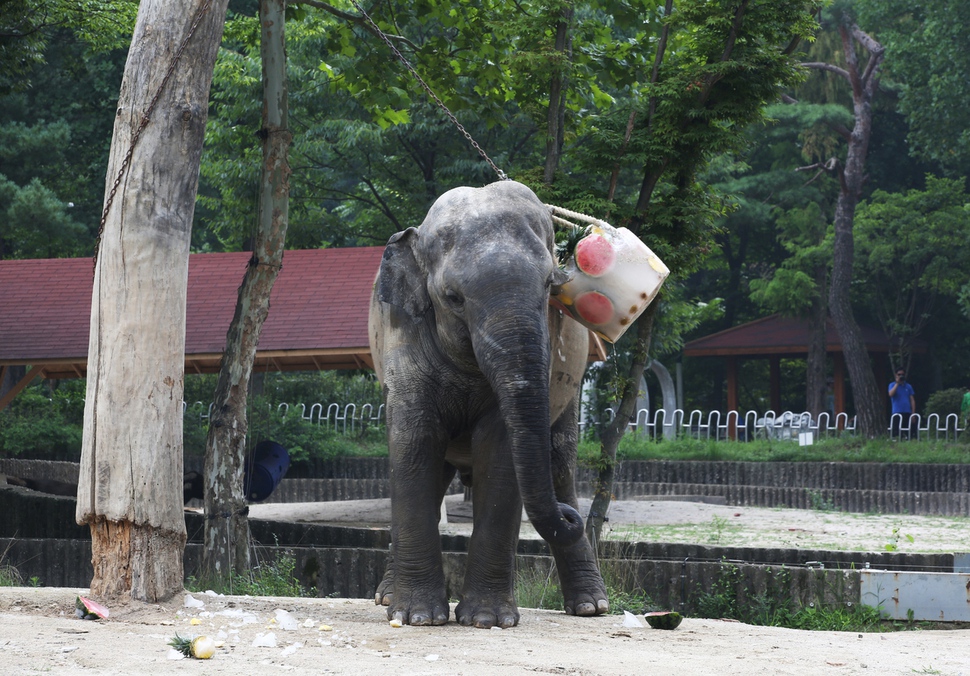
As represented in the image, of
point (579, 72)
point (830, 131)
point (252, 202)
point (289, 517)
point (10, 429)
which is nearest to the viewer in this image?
point (579, 72)

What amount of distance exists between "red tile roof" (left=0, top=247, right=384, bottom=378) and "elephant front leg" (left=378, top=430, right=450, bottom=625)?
6.86m

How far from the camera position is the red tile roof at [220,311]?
13.4 m

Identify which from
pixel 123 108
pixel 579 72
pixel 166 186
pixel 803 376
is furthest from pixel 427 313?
pixel 803 376

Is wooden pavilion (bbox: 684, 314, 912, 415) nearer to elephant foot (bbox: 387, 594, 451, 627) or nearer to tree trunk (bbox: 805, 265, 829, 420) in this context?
tree trunk (bbox: 805, 265, 829, 420)

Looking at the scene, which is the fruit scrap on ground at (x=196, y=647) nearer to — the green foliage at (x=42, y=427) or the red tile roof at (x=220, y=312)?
the red tile roof at (x=220, y=312)

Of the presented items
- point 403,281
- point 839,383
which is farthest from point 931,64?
point 403,281

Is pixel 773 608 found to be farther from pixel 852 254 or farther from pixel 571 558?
pixel 852 254

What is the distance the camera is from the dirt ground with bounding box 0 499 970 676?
4.66m

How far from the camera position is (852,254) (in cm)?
2627

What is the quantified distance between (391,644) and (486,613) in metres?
0.83

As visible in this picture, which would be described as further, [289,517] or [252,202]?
[252,202]

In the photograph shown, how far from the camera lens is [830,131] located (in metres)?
29.1

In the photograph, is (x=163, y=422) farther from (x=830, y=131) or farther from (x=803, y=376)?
(x=803, y=376)

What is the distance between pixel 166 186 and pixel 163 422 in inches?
48.8
